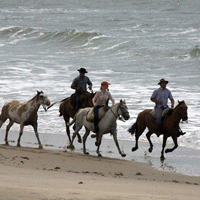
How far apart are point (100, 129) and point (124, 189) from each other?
5286 mm

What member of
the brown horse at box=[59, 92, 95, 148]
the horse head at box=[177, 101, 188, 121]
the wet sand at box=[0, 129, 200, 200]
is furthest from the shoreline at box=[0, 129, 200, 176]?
the horse head at box=[177, 101, 188, 121]

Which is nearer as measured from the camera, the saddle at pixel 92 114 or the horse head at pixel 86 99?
the saddle at pixel 92 114

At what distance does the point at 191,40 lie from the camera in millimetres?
40406

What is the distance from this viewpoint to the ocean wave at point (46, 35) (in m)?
45.1

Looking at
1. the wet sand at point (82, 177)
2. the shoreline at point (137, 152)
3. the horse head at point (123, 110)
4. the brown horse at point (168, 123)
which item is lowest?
the shoreline at point (137, 152)

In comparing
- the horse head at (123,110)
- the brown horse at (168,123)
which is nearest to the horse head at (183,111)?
the brown horse at (168,123)

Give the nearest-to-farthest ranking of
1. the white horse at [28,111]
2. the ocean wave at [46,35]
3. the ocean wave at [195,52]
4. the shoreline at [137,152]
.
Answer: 1. the shoreline at [137,152]
2. the white horse at [28,111]
3. the ocean wave at [195,52]
4. the ocean wave at [46,35]

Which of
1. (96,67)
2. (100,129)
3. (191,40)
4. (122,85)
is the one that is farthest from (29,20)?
(100,129)

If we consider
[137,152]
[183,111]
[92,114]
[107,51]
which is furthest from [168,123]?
[107,51]

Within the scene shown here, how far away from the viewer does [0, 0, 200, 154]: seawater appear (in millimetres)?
21328

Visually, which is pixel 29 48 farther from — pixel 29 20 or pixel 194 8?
pixel 194 8

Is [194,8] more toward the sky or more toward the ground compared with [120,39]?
more toward the sky

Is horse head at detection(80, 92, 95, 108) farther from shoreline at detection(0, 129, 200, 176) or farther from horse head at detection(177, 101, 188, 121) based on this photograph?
horse head at detection(177, 101, 188, 121)

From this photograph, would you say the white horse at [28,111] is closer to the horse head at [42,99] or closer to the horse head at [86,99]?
the horse head at [42,99]
